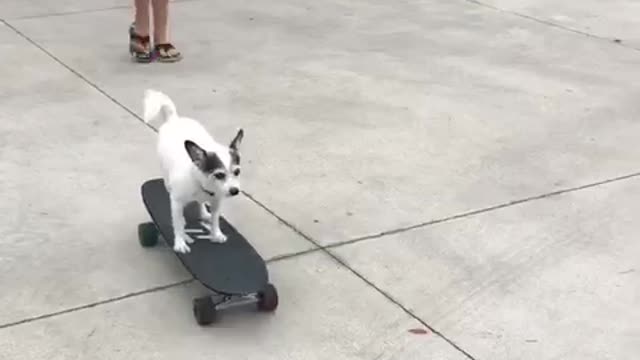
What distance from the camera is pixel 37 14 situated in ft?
27.6

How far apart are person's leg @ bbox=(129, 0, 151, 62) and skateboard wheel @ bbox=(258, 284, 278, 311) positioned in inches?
146

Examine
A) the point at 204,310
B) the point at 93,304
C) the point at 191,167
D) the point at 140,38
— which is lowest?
the point at 140,38

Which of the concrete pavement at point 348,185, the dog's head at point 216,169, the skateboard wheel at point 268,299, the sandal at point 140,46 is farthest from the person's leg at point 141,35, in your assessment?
the skateboard wheel at point 268,299

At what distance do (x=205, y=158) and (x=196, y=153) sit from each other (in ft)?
0.13

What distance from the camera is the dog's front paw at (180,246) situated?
152 inches

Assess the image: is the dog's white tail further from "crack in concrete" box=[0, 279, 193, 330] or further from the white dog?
"crack in concrete" box=[0, 279, 193, 330]

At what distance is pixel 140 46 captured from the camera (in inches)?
277

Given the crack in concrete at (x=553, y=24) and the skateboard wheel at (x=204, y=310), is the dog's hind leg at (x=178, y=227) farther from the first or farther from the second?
the crack in concrete at (x=553, y=24)

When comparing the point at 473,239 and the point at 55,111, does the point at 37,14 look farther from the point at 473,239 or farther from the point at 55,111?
the point at 473,239

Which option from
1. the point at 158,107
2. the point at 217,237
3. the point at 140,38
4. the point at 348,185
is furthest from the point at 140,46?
the point at 217,237

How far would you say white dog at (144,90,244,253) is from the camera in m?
3.60

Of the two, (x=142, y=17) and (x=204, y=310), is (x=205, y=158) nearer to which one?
(x=204, y=310)

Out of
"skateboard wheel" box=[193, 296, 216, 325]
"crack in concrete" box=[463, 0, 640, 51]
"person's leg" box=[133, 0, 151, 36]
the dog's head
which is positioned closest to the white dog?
the dog's head

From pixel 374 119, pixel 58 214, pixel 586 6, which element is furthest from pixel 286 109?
pixel 586 6
